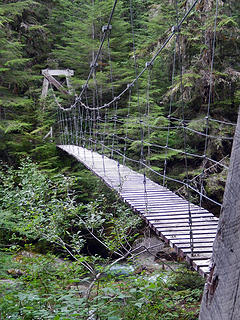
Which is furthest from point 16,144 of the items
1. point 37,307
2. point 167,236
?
point 167,236

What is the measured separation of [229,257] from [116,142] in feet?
18.7

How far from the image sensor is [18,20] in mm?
7980

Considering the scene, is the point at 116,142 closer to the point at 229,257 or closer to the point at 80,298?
the point at 80,298

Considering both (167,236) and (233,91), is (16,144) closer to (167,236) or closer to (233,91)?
(233,91)

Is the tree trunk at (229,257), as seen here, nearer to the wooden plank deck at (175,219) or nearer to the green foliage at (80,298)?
the wooden plank deck at (175,219)

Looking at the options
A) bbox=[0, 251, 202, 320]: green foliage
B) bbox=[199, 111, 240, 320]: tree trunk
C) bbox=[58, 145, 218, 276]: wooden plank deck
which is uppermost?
bbox=[199, 111, 240, 320]: tree trunk

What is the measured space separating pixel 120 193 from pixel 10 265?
0.94 metres

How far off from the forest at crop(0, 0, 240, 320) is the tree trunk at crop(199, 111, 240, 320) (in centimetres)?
91

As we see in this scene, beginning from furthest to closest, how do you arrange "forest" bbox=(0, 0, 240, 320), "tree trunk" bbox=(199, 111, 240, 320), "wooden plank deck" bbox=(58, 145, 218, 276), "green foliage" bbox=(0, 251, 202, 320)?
"forest" bbox=(0, 0, 240, 320), "green foliage" bbox=(0, 251, 202, 320), "wooden plank deck" bbox=(58, 145, 218, 276), "tree trunk" bbox=(199, 111, 240, 320)

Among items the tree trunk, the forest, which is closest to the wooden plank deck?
the forest

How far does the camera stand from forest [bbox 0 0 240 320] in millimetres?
2514

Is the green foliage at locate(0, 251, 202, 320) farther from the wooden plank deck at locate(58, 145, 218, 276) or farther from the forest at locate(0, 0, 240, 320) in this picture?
the wooden plank deck at locate(58, 145, 218, 276)

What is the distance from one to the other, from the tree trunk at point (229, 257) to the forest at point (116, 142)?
91cm

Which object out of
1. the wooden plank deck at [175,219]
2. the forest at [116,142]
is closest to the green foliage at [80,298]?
the forest at [116,142]
